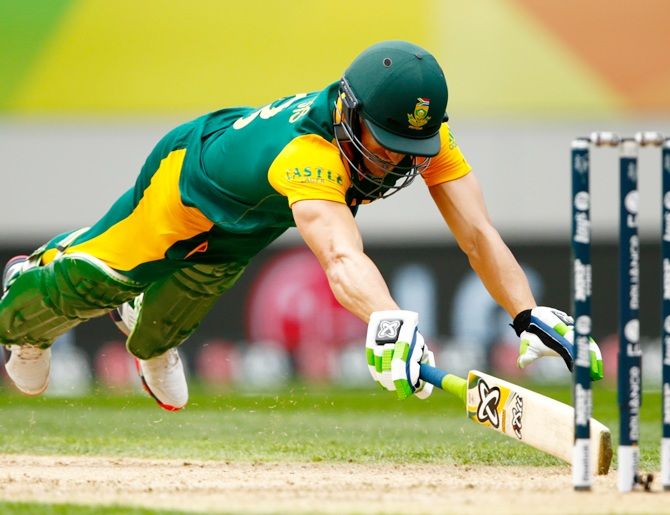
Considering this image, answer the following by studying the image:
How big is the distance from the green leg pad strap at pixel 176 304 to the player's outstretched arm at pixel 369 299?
4.94ft

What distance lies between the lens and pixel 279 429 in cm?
767

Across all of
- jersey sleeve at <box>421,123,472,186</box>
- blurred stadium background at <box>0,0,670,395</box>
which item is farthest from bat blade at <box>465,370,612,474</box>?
blurred stadium background at <box>0,0,670,395</box>

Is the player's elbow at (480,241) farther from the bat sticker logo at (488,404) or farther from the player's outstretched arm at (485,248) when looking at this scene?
the bat sticker logo at (488,404)

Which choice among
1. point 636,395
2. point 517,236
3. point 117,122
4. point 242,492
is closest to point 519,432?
point 636,395

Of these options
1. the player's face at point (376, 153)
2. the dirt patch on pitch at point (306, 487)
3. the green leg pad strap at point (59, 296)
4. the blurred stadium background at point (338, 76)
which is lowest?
the dirt patch on pitch at point (306, 487)

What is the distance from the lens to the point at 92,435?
742 centimetres

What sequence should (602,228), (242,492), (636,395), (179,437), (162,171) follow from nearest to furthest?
(636,395) → (242,492) → (162,171) → (179,437) → (602,228)

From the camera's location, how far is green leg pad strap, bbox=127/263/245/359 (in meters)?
6.41

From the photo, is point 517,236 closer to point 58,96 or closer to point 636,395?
point 58,96

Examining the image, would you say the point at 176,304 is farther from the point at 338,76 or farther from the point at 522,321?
the point at 338,76

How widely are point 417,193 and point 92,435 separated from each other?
5201 millimetres

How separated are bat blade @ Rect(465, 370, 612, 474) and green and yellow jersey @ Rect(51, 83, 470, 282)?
32.7 inches

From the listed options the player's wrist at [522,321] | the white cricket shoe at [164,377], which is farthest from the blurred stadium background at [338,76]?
the player's wrist at [522,321]

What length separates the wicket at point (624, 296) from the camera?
412cm
